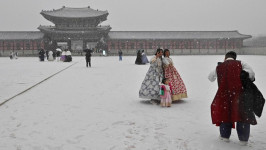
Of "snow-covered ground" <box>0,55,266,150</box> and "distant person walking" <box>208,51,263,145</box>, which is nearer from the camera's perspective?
"distant person walking" <box>208,51,263,145</box>

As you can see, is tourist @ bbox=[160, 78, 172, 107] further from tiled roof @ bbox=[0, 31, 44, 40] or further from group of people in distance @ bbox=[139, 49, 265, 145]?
tiled roof @ bbox=[0, 31, 44, 40]

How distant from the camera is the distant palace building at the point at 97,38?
4472cm

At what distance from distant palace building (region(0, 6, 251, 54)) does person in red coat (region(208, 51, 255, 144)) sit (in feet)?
137

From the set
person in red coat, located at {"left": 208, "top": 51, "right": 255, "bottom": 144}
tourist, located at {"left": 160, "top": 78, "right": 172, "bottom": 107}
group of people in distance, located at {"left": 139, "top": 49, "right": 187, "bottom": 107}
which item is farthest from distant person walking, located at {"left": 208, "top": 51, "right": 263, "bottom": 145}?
group of people in distance, located at {"left": 139, "top": 49, "right": 187, "bottom": 107}

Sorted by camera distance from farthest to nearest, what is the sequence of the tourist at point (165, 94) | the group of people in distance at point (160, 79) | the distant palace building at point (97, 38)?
the distant palace building at point (97, 38)
the group of people in distance at point (160, 79)
the tourist at point (165, 94)

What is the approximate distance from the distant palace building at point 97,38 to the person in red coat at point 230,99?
4182 centimetres

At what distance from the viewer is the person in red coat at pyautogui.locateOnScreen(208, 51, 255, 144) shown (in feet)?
10.7

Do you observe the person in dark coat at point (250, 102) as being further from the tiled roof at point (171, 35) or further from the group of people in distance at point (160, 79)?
the tiled roof at point (171, 35)

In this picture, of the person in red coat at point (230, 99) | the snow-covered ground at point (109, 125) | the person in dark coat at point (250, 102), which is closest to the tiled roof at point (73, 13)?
the snow-covered ground at point (109, 125)

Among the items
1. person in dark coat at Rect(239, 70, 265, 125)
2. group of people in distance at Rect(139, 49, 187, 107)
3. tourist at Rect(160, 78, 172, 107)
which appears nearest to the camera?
person in dark coat at Rect(239, 70, 265, 125)

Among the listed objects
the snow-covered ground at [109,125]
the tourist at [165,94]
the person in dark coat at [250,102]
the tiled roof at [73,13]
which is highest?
the tiled roof at [73,13]

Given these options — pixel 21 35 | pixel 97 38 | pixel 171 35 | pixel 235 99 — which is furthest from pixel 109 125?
pixel 171 35

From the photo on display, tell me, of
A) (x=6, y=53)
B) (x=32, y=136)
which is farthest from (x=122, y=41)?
(x=32, y=136)

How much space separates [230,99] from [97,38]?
4305cm
